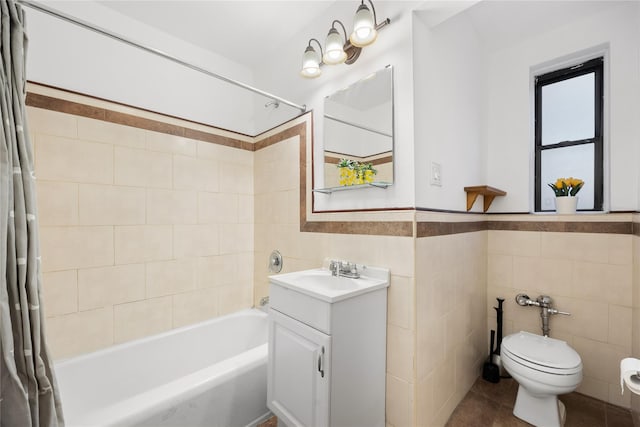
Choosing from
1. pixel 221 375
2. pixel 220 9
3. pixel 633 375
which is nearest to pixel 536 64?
pixel 633 375

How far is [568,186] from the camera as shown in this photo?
5.97 feet

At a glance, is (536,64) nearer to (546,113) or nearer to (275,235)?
A: (546,113)

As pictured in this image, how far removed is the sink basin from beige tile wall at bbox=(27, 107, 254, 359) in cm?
97

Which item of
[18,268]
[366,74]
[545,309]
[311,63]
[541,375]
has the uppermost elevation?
[311,63]

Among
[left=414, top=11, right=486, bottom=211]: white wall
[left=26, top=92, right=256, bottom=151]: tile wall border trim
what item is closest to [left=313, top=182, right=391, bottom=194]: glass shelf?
[left=414, top=11, right=486, bottom=211]: white wall

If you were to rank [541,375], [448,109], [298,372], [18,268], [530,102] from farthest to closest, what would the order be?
[530,102]
[448,109]
[541,375]
[298,372]
[18,268]

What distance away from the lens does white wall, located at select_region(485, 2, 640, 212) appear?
168cm

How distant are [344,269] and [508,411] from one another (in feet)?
4.46

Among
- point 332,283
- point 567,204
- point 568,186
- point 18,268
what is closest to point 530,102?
point 568,186

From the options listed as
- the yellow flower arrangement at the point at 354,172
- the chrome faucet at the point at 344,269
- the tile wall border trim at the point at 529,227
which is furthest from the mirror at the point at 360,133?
the chrome faucet at the point at 344,269

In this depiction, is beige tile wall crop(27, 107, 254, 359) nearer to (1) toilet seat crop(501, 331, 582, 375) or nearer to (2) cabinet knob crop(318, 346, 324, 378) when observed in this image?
(2) cabinet knob crop(318, 346, 324, 378)

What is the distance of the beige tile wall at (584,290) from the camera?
170 cm

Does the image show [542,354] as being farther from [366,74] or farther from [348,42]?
[348,42]

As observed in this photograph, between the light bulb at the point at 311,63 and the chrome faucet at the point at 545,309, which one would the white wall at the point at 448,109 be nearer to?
the light bulb at the point at 311,63
